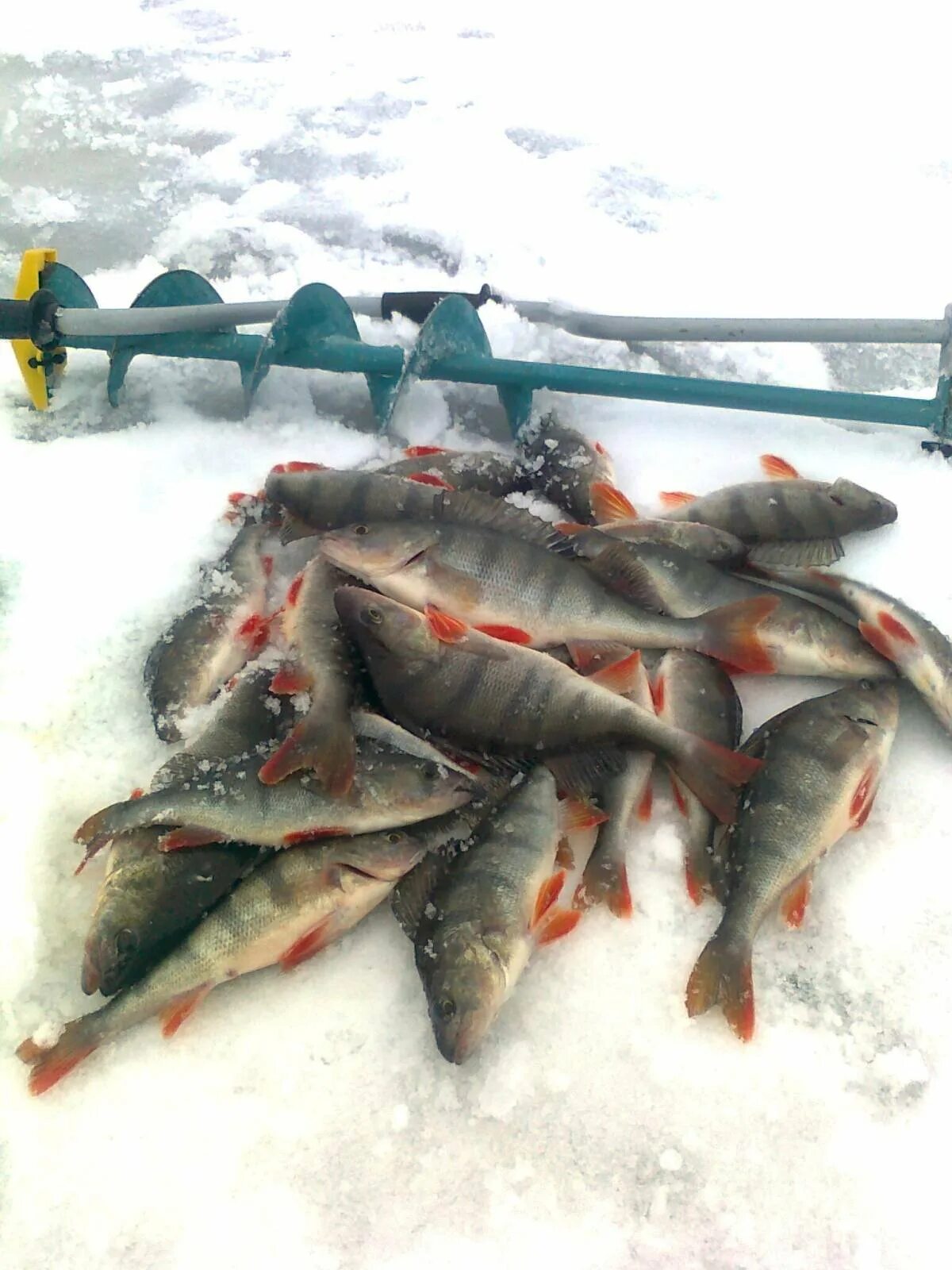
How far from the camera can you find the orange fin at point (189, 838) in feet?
6.86

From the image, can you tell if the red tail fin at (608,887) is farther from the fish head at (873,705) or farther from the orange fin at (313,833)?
the fish head at (873,705)

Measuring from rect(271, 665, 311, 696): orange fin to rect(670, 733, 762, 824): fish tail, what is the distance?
900mm

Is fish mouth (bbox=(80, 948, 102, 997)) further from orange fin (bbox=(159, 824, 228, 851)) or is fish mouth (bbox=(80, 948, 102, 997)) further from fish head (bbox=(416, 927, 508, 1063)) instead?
fish head (bbox=(416, 927, 508, 1063))

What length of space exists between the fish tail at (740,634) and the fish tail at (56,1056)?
1678 millimetres

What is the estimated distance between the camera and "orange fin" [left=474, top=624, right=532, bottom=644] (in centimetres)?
240

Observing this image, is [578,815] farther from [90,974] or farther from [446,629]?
[90,974]

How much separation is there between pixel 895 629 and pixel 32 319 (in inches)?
119

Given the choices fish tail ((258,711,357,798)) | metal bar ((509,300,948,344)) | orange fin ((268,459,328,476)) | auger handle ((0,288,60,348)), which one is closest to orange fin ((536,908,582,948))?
fish tail ((258,711,357,798))

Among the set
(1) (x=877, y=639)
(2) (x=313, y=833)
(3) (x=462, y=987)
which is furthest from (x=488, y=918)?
(1) (x=877, y=639)

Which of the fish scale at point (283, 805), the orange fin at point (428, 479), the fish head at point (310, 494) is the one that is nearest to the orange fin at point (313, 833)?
the fish scale at point (283, 805)

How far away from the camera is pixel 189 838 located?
2098 mm

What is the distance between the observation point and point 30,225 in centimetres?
466

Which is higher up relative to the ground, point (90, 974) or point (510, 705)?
point (510, 705)

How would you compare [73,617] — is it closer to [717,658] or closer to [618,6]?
[717,658]
